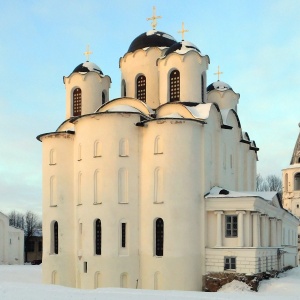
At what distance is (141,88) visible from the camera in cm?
3512

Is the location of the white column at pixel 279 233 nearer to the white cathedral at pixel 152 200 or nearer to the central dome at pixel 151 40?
the white cathedral at pixel 152 200

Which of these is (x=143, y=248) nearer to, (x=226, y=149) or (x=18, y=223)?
(x=226, y=149)

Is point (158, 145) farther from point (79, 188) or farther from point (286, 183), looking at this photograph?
point (286, 183)

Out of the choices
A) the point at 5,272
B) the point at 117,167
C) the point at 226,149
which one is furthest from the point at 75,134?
the point at 5,272

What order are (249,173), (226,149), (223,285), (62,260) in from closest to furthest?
(223,285) → (62,260) → (226,149) → (249,173)

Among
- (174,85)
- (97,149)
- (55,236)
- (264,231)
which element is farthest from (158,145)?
(55,236)

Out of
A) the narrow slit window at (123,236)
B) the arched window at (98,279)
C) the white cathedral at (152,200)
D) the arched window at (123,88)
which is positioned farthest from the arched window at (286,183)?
the arched window at (98,279)

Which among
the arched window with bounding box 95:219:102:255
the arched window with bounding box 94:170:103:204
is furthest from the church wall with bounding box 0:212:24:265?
the arched window with bounding box 94:170:103:204

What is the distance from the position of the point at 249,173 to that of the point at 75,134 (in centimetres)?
1352

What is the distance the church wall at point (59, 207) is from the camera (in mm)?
31500

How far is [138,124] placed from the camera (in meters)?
30.0

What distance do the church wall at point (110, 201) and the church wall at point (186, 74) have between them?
379 centimetres

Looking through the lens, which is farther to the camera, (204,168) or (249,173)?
(249,173)

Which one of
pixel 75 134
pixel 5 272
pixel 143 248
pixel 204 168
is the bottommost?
pixel 5 272
